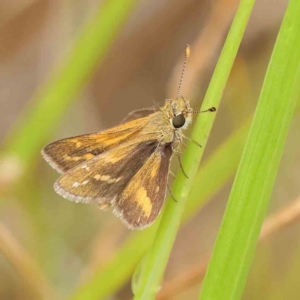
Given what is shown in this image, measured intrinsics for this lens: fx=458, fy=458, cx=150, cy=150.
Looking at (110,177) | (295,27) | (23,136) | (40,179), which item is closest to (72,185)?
(110,177)

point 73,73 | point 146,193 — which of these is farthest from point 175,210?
point 73,73

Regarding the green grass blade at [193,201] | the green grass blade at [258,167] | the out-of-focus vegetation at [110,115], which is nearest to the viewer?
the green grass blade at [258,167]

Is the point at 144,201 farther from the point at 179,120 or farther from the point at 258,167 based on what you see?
the point at 258,167

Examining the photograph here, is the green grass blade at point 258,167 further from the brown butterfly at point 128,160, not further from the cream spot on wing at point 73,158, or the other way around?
the cream spot on wing at point 73,158

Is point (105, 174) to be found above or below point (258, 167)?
above

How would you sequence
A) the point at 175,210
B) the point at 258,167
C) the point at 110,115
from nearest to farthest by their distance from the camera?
the point at 258,167 → the point at 175,210 → the point at 110,115

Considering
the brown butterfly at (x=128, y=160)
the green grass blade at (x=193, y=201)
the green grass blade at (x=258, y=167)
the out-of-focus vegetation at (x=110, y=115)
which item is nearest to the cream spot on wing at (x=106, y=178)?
the brown butterfly at (x=128, y=160)

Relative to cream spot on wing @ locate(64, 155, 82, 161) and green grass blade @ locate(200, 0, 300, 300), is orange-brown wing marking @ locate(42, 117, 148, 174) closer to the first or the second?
cream spot on wing @ locate(64, 155, 82, 161)

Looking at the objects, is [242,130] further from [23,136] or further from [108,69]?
[108,69]
